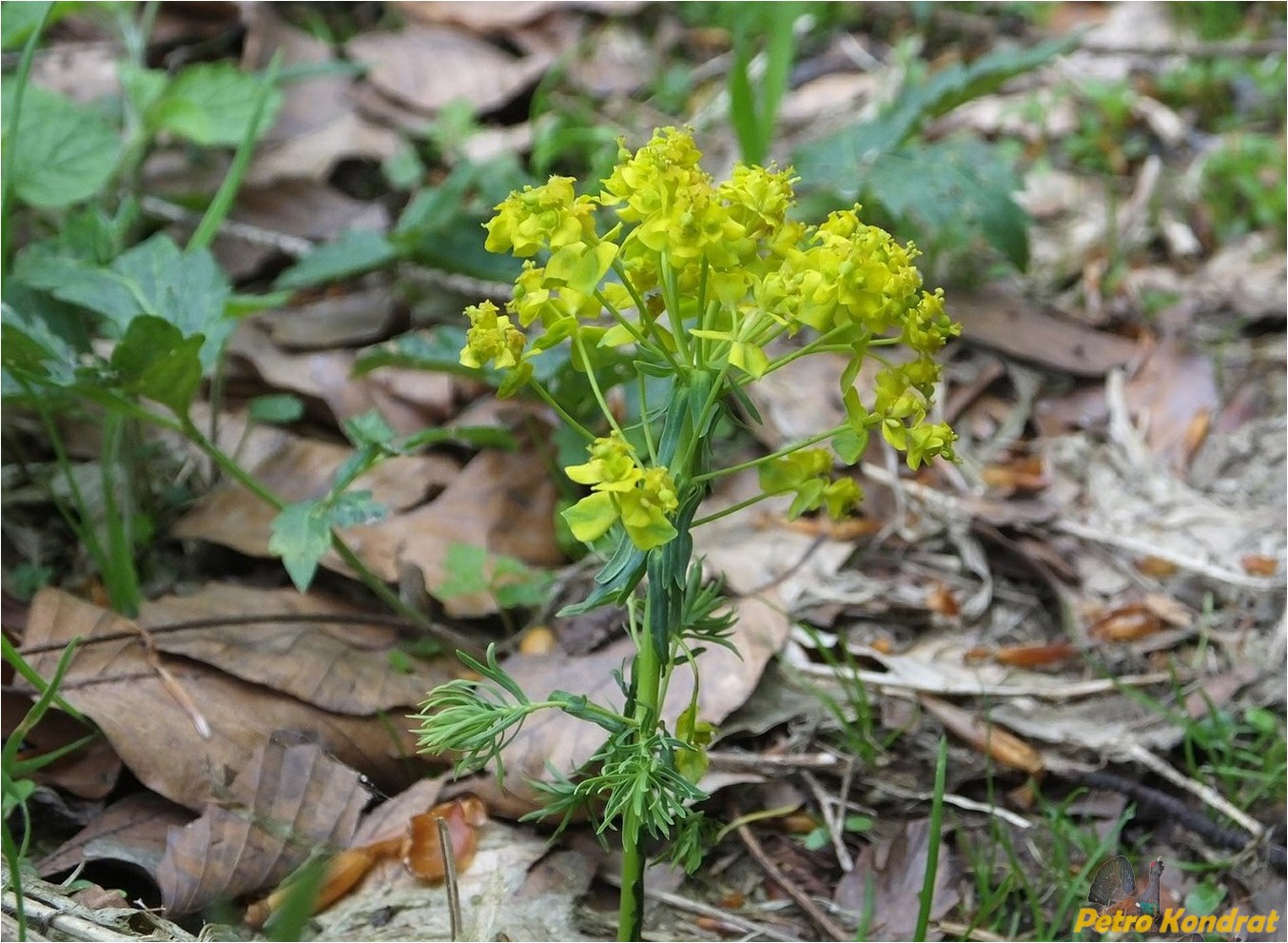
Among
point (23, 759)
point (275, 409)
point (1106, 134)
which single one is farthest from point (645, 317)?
point (1106, 134)

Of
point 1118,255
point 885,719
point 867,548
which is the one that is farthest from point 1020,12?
point 885,719

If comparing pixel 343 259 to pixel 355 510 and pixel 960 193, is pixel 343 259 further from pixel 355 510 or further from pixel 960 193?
pixel 960 193

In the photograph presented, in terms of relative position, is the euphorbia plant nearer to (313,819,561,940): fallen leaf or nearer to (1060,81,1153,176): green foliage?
(313,819,561,940): fallen leaf

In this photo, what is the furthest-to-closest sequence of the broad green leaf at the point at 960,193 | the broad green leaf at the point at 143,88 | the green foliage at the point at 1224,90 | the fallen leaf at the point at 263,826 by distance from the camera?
the green foliage at the point at 1224,90 → the broad green leaf at the point at 143,88 → the broad green leaf at the point at 960,193 → the fallen leaf at the point at 263,826

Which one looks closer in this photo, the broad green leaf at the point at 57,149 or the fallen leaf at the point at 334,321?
the broad green leaf at the point at 57,149

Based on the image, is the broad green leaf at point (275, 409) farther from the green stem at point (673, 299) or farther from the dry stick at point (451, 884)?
the green stem at point (673, 299)

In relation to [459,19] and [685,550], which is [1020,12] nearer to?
[459,19]

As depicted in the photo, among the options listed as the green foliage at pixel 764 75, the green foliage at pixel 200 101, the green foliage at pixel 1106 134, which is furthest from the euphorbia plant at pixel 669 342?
the green foliage at pixel 1106 134
